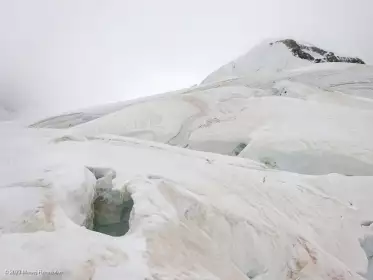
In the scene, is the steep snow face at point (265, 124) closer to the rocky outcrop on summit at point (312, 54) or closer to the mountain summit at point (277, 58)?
the mountain summit at point (277, 58)

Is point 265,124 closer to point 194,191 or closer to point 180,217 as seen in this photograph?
point 194,191

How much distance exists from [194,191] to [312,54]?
875 centimetres

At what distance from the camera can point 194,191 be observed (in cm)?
457

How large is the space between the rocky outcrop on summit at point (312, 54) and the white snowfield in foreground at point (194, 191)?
4.95 meters

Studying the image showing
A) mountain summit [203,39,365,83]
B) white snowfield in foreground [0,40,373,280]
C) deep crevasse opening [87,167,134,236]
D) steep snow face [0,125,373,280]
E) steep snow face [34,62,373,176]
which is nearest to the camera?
steep snow face [0,125,373,280]

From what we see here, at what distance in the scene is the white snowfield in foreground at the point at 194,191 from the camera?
3.62 m

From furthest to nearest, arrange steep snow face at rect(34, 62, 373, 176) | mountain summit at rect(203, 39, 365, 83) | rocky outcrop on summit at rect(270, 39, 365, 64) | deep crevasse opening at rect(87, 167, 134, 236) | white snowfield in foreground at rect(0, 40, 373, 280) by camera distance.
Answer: rocky outcrop on summit at rect(270, 39, 365, 64) → mountain summit at rect(203, 39, 365, 83) → steep snow face at rect(34, 62, 373, 176) → deep crevasse opening at rect(87, 167, 134, 236) → white snowfield in foreground at rect(0, 40, 373, 280)

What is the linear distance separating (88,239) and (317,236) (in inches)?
83.0

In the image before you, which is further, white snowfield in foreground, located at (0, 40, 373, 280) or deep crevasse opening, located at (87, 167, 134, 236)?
deep crevasse opening, located at (87, 167, 134, 236)

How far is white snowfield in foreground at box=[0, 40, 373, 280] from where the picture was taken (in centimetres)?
362

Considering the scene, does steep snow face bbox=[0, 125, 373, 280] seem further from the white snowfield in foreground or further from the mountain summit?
the mountain summit

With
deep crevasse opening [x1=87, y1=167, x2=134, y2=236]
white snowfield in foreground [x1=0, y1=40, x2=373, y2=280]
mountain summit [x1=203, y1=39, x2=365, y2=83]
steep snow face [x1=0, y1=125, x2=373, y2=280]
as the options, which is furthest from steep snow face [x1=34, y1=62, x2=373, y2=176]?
mountain summit [x1=203, y1=39, x2=365, y2=83]

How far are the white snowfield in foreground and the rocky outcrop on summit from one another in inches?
195

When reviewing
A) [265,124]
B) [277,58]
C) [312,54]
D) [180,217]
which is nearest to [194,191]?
[180,217]
